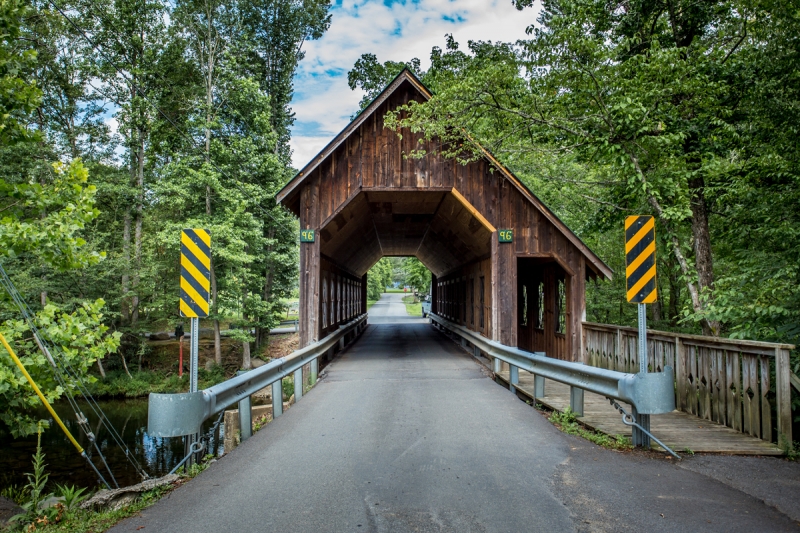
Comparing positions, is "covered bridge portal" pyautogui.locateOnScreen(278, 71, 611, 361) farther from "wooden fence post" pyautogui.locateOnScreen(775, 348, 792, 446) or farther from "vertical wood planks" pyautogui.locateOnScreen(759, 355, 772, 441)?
"wooden fence post" pyautogui.locateOnScreen(775, 348, 792, 446)

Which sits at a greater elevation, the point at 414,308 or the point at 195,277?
the point at 195,277

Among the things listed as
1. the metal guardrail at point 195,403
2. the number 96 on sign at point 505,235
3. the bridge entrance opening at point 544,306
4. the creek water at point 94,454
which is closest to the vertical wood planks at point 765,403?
the metal guardrail at point 195,403

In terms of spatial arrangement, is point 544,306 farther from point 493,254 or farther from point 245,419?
point 245,419

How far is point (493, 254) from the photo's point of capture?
11.5 m

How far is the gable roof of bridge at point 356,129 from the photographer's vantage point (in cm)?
1084

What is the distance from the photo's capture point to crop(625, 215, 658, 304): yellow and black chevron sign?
17.1 ft

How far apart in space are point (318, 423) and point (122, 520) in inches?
119

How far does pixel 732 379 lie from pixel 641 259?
178cm

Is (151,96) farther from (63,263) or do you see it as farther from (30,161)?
(63,263)

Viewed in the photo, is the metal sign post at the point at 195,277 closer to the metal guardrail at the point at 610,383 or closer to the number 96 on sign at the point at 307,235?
the metal guardrail at the point at 610,383

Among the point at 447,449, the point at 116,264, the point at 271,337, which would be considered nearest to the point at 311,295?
the point at 447,449

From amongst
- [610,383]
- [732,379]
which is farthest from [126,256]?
[732,379]

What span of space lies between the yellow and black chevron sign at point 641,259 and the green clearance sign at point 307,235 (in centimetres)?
731

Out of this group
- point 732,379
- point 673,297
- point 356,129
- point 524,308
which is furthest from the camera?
point 524,308
